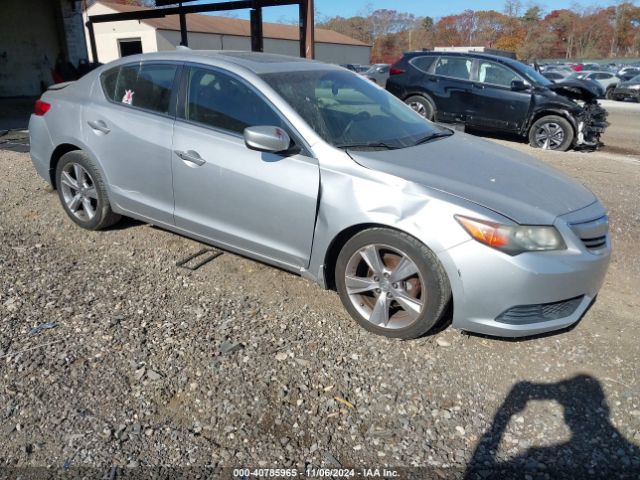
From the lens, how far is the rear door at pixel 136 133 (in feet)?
12.7

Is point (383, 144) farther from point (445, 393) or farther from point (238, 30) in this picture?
point (238, 30)

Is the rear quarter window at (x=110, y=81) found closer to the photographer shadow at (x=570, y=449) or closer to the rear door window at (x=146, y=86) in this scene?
the rear door window at (x=146, y=86)

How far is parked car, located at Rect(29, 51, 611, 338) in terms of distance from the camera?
2.83 meters

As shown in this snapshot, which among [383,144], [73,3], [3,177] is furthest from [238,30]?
[383,144]

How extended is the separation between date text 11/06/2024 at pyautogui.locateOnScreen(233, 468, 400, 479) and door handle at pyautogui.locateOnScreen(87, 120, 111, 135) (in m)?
3.03

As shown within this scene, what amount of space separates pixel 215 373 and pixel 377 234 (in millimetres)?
1221

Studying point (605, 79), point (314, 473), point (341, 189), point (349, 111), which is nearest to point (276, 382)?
point (314, 473)

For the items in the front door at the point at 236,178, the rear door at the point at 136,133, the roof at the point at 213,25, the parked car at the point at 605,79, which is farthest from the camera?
the roof at the point at 213,25

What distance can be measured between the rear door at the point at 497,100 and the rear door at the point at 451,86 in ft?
0.59

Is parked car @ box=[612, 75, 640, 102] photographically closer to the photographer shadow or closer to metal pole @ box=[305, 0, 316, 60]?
metal pole @ box=[305, 0, 316, 60]

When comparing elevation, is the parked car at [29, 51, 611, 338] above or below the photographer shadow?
above

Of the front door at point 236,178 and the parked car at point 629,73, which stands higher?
the front door at point 236,178

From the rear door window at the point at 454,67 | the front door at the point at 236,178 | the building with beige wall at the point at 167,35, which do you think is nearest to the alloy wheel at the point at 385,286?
the front door at the point at 236,178

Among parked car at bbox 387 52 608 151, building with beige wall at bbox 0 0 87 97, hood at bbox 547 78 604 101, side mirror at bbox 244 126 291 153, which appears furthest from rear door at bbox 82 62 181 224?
building with beige wall at bbox 0 0 87 97
